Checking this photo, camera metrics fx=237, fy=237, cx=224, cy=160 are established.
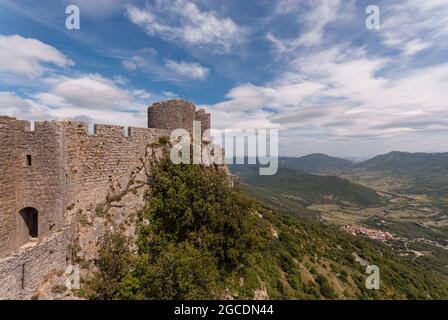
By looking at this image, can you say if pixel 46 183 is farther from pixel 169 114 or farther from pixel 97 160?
pixel 169 114

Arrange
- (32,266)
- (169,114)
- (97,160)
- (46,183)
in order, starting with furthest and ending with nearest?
1. (169,114)
2. (97,160)
3. (46,183)
4. (32,266)

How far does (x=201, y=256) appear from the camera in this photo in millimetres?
12273

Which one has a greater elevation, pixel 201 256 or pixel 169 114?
pixel 169 114

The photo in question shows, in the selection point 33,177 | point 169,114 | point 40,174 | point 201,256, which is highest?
point 169,114

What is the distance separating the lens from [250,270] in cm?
1691

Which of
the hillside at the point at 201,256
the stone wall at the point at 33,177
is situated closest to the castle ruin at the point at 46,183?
the stone wall at the point at 33,177

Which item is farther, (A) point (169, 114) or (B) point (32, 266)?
(A) point (169, 114)

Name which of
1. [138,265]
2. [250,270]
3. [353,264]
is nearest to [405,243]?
[353,264]

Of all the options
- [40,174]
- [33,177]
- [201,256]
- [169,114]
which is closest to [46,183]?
[40,174]

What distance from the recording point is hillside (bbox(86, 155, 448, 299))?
10438 mm

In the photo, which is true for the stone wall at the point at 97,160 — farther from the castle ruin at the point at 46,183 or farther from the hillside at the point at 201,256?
the hillside at the point at 201,256

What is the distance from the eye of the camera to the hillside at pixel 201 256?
1044 cm

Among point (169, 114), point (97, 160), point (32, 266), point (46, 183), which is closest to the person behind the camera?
point (32, 266)
